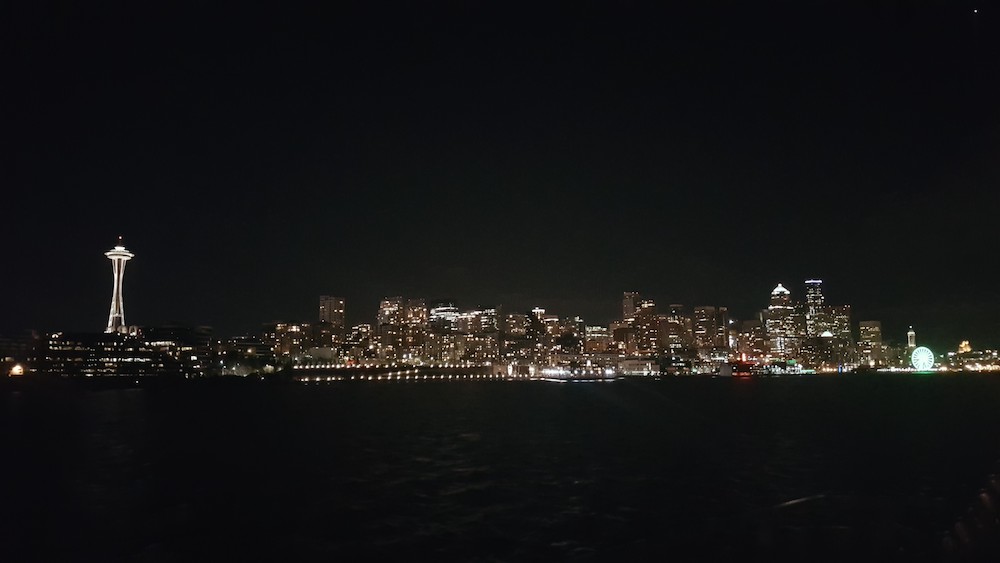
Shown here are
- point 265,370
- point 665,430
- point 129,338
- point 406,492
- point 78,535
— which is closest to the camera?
point 78,535

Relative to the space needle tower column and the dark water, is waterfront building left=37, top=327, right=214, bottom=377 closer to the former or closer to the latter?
the space needle tower column

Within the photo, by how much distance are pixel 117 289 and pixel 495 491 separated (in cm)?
15894

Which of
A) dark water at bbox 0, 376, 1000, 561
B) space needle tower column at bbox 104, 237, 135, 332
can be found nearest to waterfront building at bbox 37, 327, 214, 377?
space needle tower column at bbox 104, 237, 135, 332

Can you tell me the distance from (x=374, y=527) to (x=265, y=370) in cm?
16816

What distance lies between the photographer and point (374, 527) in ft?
50.8

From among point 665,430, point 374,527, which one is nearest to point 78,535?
point 374,527

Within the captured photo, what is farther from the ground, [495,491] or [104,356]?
[104,356]

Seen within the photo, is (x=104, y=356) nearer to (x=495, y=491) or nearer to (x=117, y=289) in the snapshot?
(x=117, y=289)

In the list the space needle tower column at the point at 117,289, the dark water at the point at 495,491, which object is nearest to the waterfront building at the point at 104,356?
the space needle tower column at the point at 117,289

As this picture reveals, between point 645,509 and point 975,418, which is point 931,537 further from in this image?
point 975,418

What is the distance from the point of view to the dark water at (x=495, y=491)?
13.7 metres

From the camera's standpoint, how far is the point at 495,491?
19.9 meters

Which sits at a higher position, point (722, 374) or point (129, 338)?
point (129, 338)

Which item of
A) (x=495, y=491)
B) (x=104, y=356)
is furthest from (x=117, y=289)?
(x=495, y=491)
